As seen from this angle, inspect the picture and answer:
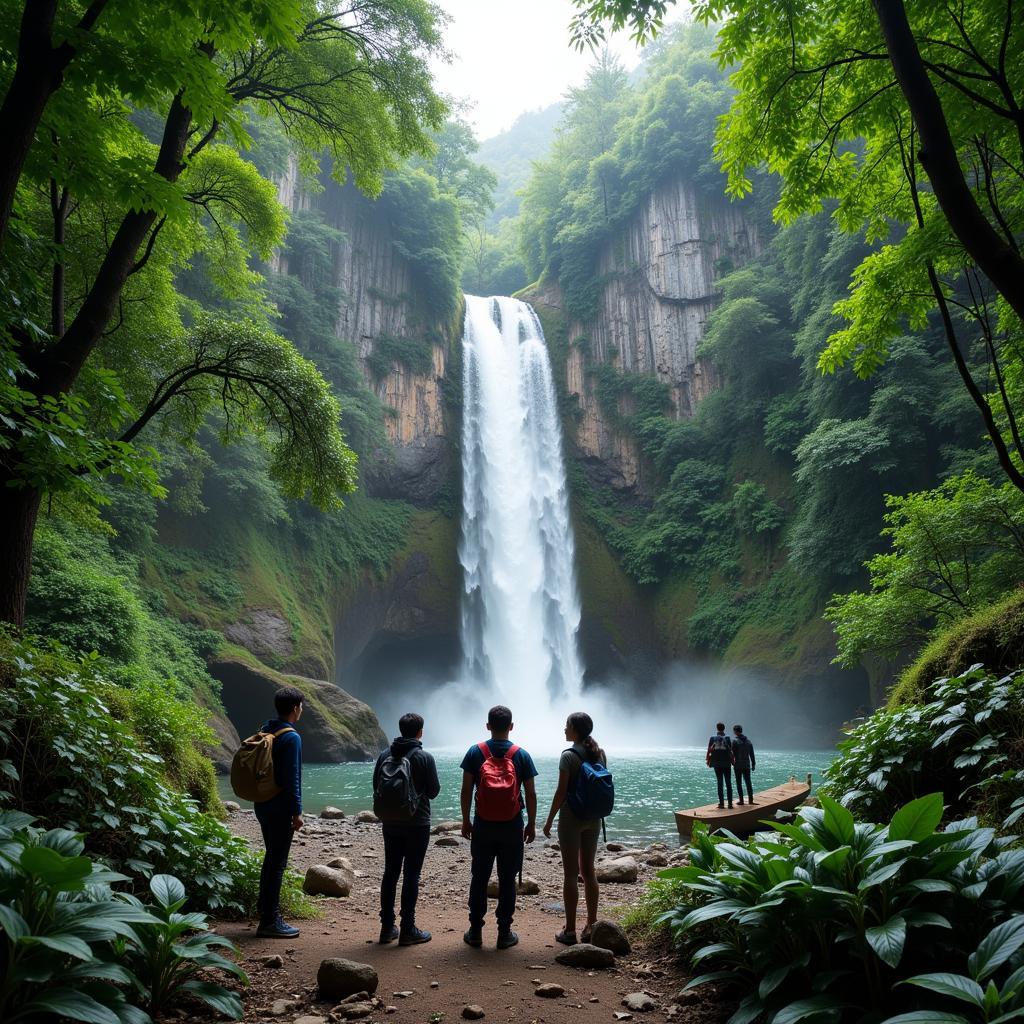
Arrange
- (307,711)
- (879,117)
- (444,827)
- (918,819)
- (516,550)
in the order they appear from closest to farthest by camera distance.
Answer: (918,819) < (879,117) < (444,827) < (307,711) < (516,550)

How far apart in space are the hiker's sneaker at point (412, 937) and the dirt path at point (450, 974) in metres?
0.05

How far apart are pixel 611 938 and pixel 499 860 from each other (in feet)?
2.56

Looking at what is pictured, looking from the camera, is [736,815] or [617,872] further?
[736,815]

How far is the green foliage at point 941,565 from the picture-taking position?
11.5 metres

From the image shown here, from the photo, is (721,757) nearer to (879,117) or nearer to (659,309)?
(879,117)

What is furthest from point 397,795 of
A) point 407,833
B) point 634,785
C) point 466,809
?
point 634,785

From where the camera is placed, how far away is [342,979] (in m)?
3.27

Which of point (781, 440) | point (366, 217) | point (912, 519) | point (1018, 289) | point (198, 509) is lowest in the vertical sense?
point (1018, 289)

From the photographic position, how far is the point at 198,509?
74.4 ft

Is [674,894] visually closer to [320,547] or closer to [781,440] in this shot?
[320,547]

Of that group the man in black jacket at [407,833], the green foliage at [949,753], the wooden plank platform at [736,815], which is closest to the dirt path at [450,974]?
the man in black jacket at [407,833]

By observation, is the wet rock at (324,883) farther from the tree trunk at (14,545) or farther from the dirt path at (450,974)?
the tree trunk at (14,545)

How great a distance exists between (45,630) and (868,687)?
81.0ft

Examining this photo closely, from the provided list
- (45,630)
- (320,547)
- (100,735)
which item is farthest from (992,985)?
(320,547)
